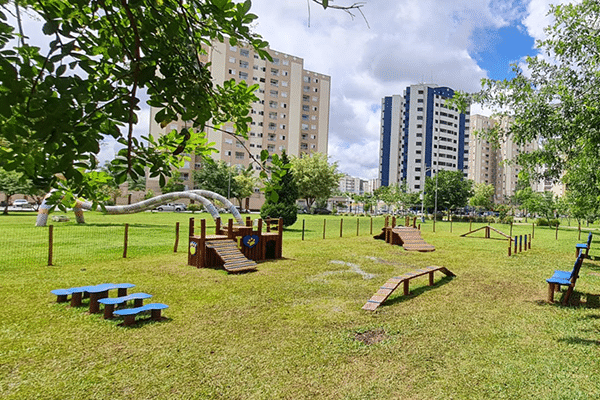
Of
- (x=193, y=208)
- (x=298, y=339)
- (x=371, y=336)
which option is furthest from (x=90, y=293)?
(x=193, y=208)

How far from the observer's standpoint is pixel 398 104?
122 metres

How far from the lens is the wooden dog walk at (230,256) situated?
1204 cm

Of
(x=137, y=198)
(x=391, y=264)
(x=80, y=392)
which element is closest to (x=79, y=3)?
(x=80, y=392)

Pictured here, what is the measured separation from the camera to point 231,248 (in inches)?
516

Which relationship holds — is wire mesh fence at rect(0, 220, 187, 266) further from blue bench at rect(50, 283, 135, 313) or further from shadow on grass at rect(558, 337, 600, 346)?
A: shadow on grass at rect(558, 337, 600, 346)

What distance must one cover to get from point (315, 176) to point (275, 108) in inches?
1062

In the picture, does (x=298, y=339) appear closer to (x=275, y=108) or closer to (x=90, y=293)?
(x=90, y=293)

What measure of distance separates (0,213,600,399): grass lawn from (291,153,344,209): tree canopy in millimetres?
47962

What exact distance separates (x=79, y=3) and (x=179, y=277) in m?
10.2

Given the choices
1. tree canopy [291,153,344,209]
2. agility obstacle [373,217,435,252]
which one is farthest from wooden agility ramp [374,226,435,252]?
tree canopy [291,153,344,209]

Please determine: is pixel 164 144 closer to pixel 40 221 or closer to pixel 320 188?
pixel 40 221

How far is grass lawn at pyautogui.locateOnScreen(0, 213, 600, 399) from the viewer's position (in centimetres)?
459

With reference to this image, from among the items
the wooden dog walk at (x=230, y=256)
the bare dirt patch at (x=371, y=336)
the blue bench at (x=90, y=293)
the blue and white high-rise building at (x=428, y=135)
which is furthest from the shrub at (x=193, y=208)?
the blue and white high-rise building at (x=428, y=135)

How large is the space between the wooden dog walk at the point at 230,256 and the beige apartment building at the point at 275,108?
58.3m
